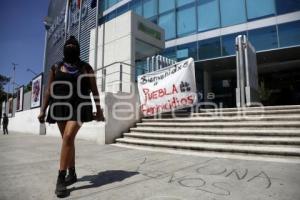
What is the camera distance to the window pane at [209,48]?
17.3 meters

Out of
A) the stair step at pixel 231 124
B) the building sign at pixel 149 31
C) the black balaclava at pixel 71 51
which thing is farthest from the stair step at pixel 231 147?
the building sign at pixel 149 31

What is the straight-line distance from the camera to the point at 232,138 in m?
5.15

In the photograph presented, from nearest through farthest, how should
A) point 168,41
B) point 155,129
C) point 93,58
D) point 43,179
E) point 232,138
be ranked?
1. point 43,179
2. point 232,138
3. point 155,129
4. point 93,58
5. point 168,41

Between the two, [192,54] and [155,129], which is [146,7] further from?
[155,129]

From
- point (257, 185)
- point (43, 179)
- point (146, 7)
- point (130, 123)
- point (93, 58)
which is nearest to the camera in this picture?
point (257, 185)

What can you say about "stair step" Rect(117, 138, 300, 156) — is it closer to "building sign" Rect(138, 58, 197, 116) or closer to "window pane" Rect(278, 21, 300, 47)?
"building sign" Rect(138, 58, 197, 116)

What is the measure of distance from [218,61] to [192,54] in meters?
2.20

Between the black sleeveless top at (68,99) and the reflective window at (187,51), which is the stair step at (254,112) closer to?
the black sleeveless top at (68,99)

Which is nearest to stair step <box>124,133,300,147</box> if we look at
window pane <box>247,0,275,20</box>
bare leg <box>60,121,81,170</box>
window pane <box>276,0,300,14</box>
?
bare leg <box>60,121,81,170</box>

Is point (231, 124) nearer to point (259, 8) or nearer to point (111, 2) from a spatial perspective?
point (259, 8)

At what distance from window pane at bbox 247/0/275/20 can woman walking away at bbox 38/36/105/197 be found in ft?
52.3

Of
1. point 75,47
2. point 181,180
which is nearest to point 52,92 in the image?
point 75,47

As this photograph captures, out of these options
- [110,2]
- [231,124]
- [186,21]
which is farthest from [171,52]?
[231,124]

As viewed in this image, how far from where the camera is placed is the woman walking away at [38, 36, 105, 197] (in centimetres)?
280
